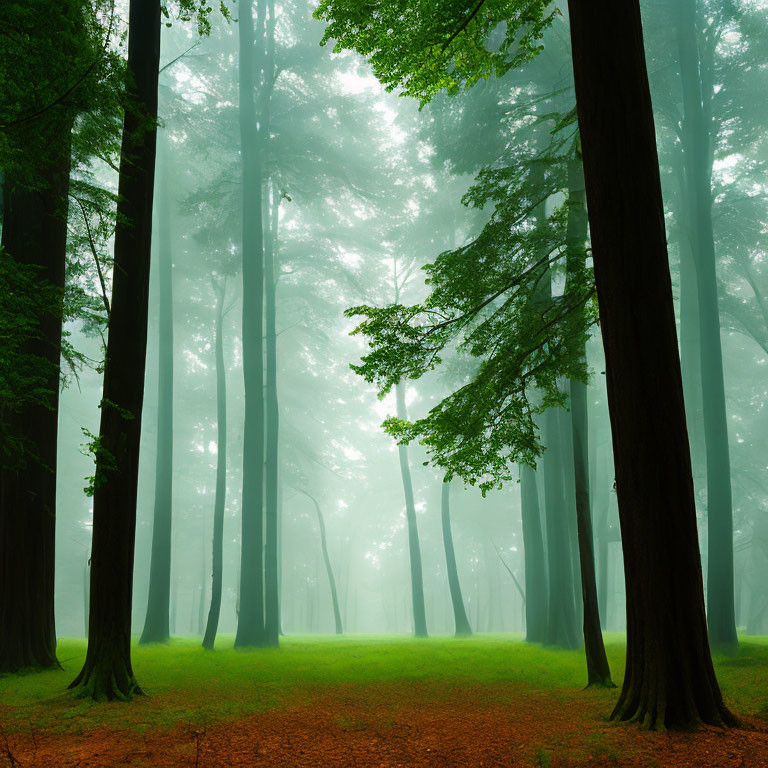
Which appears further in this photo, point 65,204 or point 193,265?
point 193,265

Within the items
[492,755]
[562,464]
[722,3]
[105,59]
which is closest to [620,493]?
[492,755]

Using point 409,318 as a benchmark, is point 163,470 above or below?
below

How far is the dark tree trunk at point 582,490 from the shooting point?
7551 millimetres

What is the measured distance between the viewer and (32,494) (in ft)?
24.1

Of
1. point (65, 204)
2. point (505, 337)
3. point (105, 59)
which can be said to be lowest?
point (505, 337)

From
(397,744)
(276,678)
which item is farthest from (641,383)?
(276,678)

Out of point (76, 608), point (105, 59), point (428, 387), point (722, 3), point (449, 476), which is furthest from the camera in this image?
point (76, 608)

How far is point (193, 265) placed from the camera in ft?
70.3

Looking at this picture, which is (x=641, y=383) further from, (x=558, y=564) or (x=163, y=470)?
(x=163, y=470)

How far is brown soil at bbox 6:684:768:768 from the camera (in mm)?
3604

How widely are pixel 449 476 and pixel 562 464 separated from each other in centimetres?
791

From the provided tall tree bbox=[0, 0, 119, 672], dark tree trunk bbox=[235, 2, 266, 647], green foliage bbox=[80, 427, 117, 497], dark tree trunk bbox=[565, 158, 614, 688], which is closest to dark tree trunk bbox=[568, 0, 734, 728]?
dark tree trunk bbox=[565, 158, 614, 688]

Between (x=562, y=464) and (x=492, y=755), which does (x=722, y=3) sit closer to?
(x=562, y=464)

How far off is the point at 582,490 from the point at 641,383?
4.27 metres
